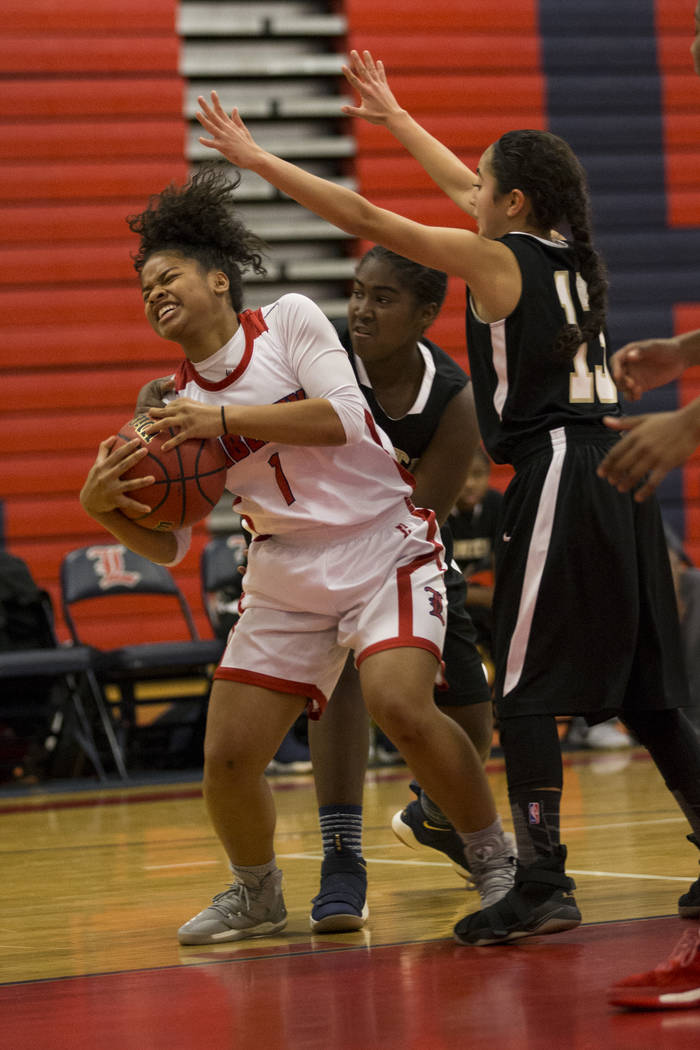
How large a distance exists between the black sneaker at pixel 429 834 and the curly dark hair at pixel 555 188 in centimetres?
Result: 134

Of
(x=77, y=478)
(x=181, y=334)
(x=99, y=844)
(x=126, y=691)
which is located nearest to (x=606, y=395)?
(x=181, y=334)

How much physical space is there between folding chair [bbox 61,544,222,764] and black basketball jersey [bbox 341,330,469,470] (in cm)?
368

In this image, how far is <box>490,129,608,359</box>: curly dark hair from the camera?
3.06 meters

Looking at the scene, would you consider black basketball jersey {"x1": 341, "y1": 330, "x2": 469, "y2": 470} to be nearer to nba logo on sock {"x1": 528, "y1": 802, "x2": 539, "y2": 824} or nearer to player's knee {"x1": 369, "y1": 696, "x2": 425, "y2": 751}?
player's knee {"x1": 369, "y1": 696, "x2": 425, "y2": 751}

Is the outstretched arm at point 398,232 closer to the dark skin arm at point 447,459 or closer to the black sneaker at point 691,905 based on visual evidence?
the dark skin arm at point 447,459

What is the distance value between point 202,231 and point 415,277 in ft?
1.94

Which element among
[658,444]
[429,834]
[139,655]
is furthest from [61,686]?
[658,444]

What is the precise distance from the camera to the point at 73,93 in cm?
858

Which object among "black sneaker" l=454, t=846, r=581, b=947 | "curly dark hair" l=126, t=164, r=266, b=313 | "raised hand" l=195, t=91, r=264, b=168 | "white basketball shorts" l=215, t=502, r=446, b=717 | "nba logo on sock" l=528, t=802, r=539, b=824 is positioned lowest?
"black sneaker" l=454, t=846, r=581, b=947

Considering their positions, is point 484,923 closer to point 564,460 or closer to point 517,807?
point 517,807

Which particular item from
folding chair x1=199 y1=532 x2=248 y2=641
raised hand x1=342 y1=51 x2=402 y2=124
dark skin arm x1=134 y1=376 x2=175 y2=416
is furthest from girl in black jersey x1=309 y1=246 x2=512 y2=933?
folding chair x1=199 y1=532 x2=248 y2=641

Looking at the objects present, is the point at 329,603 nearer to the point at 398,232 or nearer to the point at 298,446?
the point at 298,446

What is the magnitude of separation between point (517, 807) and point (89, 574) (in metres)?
5.02

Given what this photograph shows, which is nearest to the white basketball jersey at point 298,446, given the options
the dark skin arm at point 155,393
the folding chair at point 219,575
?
the dark skin arm at point 155,393
